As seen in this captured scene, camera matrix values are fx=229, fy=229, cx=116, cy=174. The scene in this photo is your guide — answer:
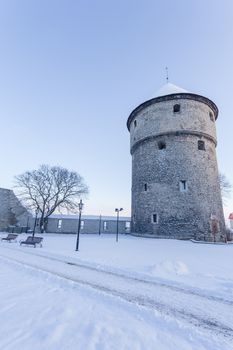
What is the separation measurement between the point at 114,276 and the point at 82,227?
34.5 m

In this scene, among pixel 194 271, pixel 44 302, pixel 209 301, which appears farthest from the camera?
pixel 194 271

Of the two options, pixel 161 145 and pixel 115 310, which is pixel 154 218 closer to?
pixel 161 145

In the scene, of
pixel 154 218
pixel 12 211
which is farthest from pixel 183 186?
pixel 12 211

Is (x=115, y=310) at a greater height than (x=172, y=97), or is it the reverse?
(x=172, y=97)

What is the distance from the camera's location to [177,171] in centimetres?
2352

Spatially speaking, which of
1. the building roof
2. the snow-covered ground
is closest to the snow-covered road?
the snow-covered ground

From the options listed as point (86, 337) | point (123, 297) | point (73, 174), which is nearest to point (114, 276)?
point (123, 297)

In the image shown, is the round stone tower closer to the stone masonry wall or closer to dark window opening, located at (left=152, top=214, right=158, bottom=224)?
dark window opening, located at (left=152, top=214, right=158, bottom=224)

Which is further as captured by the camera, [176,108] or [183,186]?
[176,108]

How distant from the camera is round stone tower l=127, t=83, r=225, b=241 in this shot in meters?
22.5

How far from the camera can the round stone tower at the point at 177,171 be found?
73.9 ft

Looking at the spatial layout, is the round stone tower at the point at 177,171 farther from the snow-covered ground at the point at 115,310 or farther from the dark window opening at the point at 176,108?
the snow-covered ground at the point at 115,310

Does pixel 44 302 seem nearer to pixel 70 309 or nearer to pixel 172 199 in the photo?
pixel 70 309

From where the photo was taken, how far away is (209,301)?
537cm
